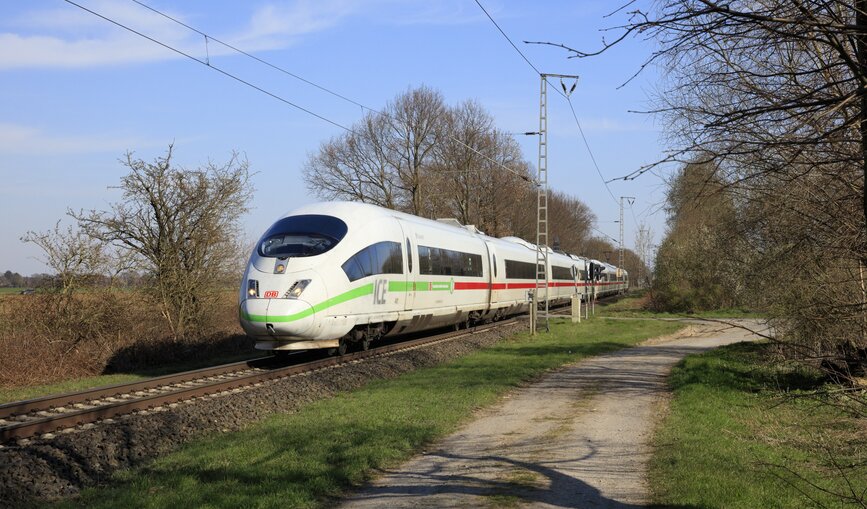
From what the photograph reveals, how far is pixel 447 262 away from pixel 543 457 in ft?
49.9

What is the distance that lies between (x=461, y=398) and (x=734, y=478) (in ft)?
18.9

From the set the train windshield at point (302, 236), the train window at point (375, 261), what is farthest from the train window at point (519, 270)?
the train windshield at point (302, 236)

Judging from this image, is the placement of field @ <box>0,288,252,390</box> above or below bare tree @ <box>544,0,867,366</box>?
below

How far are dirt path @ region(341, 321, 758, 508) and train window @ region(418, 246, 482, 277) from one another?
25.2 ft

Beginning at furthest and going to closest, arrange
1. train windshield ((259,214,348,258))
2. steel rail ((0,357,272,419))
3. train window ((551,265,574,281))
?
train window ((551,265,574,281)) < train windshield ((259,214,348,258)) < steel rail ((0,357,272,419))

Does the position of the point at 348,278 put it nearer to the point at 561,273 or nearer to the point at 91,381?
the point at 91,381

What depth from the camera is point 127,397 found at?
12.5 m

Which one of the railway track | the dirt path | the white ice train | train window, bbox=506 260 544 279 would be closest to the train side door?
the white ice train

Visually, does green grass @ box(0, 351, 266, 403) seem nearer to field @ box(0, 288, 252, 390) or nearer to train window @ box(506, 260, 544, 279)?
field @ box(0, 288, 252, 390)

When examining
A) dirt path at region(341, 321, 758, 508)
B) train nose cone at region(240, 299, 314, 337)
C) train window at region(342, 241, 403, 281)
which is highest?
train window at region(342, 241, 403, 281)

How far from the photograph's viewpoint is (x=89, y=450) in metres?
8.51

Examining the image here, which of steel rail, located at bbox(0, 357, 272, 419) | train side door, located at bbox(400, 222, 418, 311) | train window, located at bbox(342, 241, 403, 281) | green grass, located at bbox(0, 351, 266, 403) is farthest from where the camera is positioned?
train side door, located at bbox(400, 222, 418, 311)

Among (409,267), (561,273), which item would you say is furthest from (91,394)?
(561,273)

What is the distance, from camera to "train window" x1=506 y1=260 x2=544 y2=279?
3162cm
